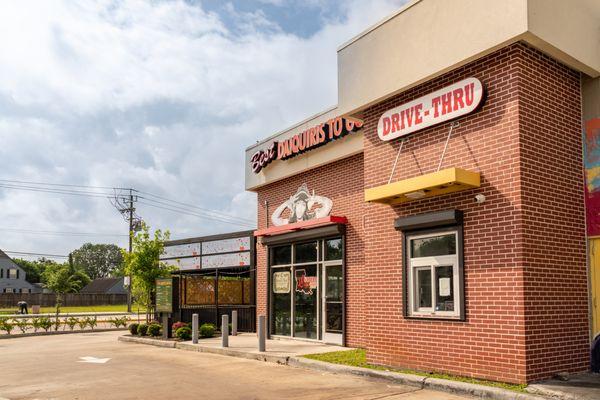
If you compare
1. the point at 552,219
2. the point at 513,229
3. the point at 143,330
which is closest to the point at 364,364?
the point at 513,229

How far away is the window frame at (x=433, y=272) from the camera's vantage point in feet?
33.8

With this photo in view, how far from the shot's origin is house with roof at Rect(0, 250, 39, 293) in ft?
316

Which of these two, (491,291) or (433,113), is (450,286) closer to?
(491,291)

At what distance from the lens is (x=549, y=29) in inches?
383

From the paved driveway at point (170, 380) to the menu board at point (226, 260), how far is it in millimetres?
6326

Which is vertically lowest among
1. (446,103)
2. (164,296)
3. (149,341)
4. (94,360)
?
(149,341)

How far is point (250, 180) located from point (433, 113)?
10549 millimetres

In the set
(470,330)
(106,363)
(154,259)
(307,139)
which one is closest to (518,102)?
(470,330)

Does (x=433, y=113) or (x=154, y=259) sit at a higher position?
(x=433, y=113)

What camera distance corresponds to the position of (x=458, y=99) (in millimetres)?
10641

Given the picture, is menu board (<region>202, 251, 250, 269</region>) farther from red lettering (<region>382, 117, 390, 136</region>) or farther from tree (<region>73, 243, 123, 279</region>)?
tree (<region>73, 243, 123, 279</region>)

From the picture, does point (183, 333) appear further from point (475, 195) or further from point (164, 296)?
point (475, 195)

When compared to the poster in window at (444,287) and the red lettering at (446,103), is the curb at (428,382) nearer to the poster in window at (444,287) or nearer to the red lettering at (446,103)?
the poster in window at (444,287)

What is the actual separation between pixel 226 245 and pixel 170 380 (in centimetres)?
1236
